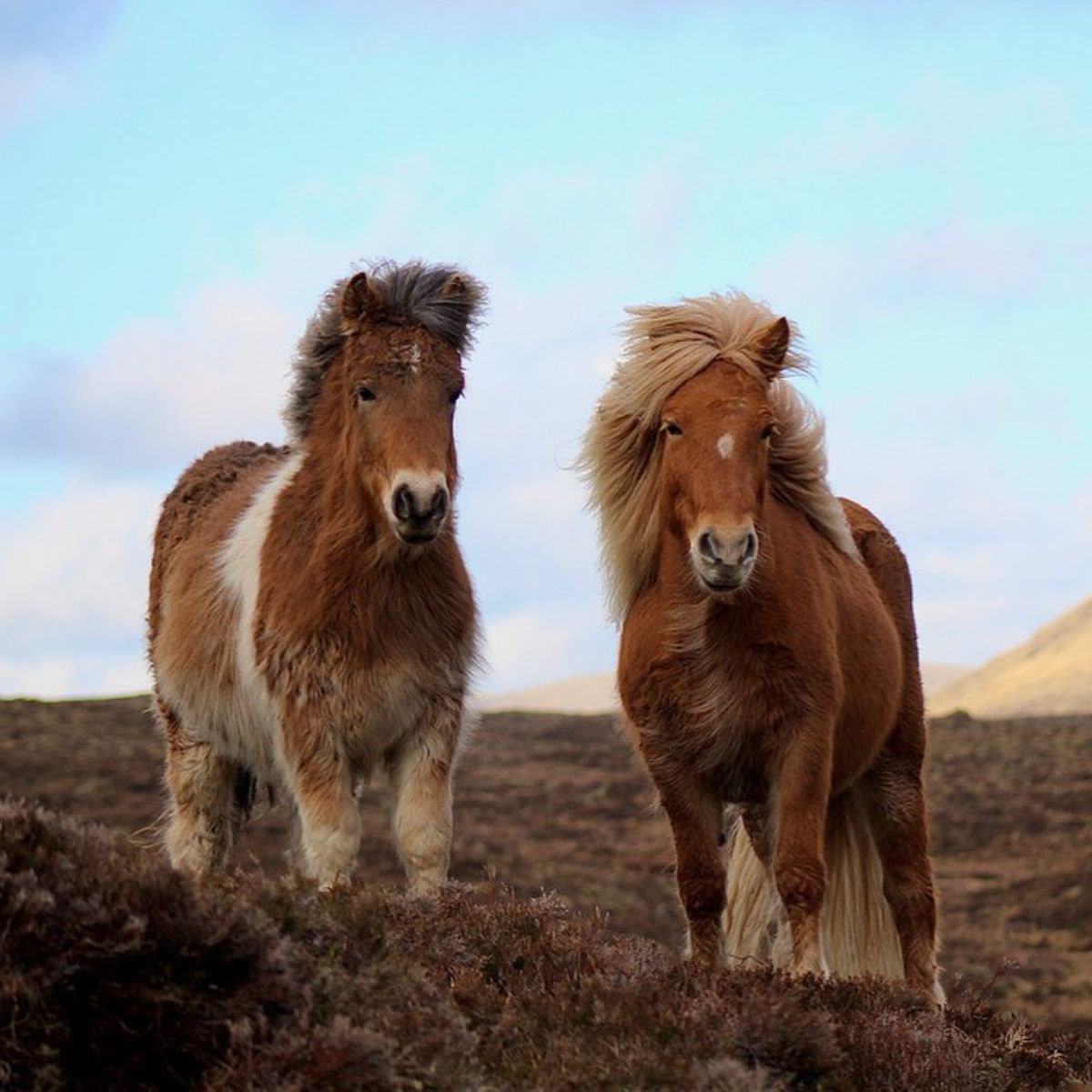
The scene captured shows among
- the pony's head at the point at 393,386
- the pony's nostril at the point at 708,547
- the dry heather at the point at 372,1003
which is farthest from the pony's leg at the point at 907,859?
the pony's head at the point at 393,386

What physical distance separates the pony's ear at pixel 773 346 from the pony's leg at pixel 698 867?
1.67m

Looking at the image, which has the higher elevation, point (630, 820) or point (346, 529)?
point (346, 529)

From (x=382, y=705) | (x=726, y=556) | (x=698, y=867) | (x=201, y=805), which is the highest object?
(x=726, y=556)

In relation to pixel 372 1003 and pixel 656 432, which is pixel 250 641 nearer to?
pixel 656 432

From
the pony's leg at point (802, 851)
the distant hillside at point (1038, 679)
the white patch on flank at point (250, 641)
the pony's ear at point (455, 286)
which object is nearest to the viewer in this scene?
the pony's leg at point (802, 851)

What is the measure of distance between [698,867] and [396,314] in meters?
2.53

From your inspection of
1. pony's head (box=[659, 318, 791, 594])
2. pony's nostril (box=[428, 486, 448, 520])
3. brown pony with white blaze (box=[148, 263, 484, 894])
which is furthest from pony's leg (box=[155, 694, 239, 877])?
pony's head (box=[659, 318, 791, 594])

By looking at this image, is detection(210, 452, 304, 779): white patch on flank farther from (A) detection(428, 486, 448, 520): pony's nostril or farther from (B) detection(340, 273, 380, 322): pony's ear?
(A) detection(428, 486, 448, 520): pony's nostril

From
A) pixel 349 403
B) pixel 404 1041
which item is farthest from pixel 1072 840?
pixel 404 1041

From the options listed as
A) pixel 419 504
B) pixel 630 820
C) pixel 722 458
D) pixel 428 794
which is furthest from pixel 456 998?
pixel 630 820

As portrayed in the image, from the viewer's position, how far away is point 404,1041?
160 inches

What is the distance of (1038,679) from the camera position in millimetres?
97812

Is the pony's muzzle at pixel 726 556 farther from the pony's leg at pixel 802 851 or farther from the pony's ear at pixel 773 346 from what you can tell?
the pony's ear at pixel 773 346

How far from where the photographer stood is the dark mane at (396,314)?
22.5 ft
